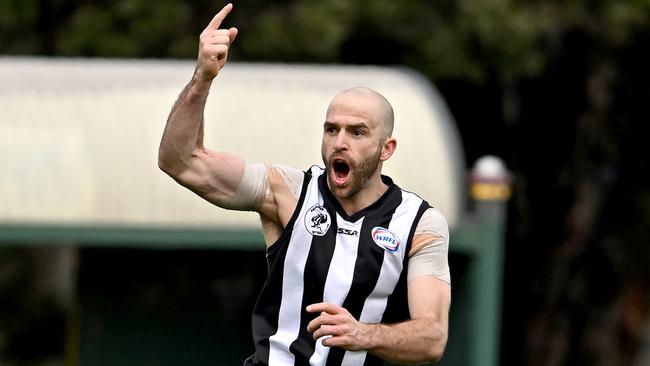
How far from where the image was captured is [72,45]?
1491cm

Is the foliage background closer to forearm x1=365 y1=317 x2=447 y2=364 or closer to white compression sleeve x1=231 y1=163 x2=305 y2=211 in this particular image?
white compression sleeve x1=231 y1=163 x2=305 y2=211

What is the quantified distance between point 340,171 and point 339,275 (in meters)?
0.35

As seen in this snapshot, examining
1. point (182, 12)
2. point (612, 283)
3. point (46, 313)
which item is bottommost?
point (46, 313)

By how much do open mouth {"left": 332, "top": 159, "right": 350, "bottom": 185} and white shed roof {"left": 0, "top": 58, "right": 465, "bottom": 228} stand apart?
4289 mm

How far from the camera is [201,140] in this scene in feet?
18.5

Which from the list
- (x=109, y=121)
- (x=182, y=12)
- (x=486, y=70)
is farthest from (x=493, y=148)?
(x=109, y=121)

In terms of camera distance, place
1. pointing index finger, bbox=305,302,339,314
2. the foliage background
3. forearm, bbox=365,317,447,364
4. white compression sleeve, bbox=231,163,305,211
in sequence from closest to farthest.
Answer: pointing index finger, bbox=305,302,339,314 < forearm, bbox=365,317,447,364 < white compression sleeve, bbox=231,163,305,211 < the foliage background

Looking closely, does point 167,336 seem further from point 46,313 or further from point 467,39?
point 46,313

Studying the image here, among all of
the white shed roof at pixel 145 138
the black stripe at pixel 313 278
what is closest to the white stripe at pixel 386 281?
the black stripe at pixel 313 278

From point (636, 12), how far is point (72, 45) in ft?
16.7

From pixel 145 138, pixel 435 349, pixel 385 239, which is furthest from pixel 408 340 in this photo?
pixel 145 138

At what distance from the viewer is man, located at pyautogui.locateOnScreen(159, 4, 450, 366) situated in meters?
5.44

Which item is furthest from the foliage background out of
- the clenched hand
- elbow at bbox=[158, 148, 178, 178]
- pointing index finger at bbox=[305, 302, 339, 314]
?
pointing index finger at bbox=[305, 302, 339, 314]

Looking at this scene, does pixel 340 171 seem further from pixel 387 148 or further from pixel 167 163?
pixel 167 163
